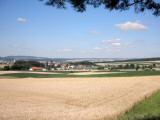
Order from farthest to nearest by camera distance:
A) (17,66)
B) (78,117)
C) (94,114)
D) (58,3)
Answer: (17,66), (94,114), (78,117), (58,3)

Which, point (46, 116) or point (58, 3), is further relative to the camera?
point (46, 116)

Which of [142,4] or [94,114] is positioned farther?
[94,114]

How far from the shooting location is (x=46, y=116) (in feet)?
57.3

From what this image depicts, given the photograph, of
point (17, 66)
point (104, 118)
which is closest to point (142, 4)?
point (104, 118)

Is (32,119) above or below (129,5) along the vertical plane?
below

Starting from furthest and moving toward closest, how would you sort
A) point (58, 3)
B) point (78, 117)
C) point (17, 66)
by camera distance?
point (17, 66), point (78, 117), point (58, 3)

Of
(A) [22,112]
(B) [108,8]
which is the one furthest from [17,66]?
(B) [108,8]

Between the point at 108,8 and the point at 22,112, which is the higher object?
the point at 108,8

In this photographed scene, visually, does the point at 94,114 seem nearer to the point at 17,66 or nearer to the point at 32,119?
the point at 32,119

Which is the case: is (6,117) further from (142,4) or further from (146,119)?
(142,4)

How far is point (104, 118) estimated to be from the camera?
54.7 feet

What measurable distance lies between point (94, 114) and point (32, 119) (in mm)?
3659

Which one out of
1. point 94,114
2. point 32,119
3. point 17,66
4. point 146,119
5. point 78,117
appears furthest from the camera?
point 17,66

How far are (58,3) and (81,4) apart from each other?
60cm
